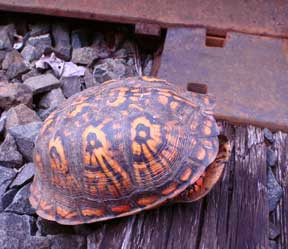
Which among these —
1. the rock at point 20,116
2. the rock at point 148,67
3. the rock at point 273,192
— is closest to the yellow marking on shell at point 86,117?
the rock at point 20,116

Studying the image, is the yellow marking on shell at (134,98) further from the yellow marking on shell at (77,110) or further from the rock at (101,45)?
the rock at (101,45)

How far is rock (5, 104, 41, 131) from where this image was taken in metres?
2.51

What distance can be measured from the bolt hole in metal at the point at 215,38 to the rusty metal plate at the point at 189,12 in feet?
0.12

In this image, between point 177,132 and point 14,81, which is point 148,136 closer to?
point 177,132

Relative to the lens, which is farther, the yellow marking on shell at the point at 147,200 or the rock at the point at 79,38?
the rock at the point at 79,38

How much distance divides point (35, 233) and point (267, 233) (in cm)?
99

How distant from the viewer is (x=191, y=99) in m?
2.04

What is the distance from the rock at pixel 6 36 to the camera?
3.09 metres

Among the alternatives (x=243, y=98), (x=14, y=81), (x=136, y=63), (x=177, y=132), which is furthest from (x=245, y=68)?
(x=14, y=81)

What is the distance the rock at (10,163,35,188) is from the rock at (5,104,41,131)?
293 millimetres

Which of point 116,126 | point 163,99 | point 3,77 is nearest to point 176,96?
point 163,99

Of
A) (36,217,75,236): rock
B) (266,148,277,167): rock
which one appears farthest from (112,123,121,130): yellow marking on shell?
(266,148,277,167): rock

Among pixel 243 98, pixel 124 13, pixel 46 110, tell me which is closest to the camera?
pixel 243 98

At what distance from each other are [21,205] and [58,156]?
16.9 inches
